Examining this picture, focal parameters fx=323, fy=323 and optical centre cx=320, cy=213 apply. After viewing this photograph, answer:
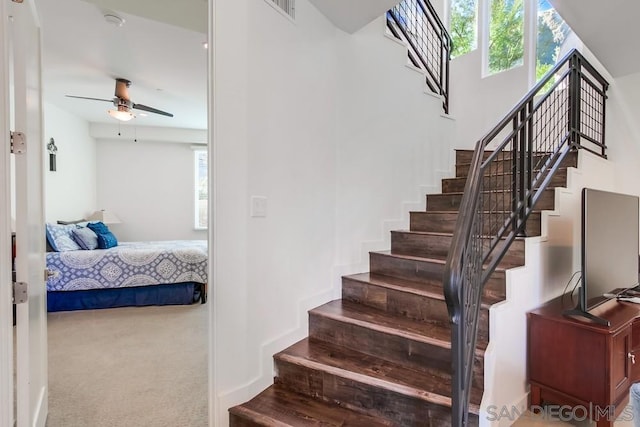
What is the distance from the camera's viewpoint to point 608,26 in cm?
250

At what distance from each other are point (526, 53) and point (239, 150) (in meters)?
4.20

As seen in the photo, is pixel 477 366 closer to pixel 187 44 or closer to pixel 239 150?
pixel 239 150

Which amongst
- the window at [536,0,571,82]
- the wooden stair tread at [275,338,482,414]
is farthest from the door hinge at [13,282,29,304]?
the window at [536,0,571,82]

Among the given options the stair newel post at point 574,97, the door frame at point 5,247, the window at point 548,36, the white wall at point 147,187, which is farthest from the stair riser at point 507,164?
the white wall at point 147,187

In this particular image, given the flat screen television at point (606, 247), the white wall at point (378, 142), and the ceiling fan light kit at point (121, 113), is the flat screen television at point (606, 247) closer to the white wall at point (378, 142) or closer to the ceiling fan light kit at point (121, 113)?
the white wall at point (378, 142)

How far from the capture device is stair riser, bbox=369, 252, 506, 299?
→ 6.63 feet

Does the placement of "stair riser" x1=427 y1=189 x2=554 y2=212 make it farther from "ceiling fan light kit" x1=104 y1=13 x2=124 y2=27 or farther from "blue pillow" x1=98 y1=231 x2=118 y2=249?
"blue pillow" x1=98 y1=231 x2=118 y2=249

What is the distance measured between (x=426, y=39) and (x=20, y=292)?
194 inches

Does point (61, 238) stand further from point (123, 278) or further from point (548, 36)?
point (548, 36)

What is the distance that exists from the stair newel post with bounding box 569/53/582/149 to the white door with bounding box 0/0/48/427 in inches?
141

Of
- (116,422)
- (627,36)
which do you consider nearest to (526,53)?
(627,36)

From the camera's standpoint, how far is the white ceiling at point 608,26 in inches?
91.1

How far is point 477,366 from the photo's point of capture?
173cm

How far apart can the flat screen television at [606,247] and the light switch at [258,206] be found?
6.09 feet
